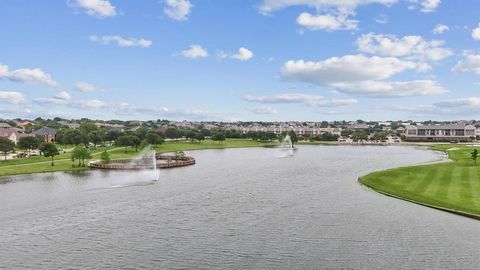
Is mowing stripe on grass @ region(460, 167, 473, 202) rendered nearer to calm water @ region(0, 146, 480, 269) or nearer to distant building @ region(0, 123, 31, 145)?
calm water @ region(0, 146, 480, 269)

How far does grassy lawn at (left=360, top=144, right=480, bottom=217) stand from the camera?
148 ft

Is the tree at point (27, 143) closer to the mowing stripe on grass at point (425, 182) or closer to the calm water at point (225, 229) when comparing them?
the calm water at point (225, 229)

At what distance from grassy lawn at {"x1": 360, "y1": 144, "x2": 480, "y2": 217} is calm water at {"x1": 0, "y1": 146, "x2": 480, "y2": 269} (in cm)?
280

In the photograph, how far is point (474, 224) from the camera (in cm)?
3731

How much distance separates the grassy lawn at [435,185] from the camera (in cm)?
4497

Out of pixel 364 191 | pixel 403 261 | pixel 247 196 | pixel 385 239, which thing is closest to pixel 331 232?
pixel 385 239

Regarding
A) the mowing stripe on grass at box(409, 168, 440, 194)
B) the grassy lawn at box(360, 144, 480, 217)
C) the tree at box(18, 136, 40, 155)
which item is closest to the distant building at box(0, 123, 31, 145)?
the tree at box(18, 136, 40, 155)

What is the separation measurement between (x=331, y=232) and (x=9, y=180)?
55682 mm

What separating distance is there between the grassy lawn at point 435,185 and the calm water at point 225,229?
2801mm

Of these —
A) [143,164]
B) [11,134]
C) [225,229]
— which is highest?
[11,134]

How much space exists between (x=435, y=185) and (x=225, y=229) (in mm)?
34038

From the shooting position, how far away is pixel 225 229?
37.1 meters

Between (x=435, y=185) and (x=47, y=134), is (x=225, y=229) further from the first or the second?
(x=47, y=134)

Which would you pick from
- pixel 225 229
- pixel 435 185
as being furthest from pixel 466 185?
pixel 225 229
